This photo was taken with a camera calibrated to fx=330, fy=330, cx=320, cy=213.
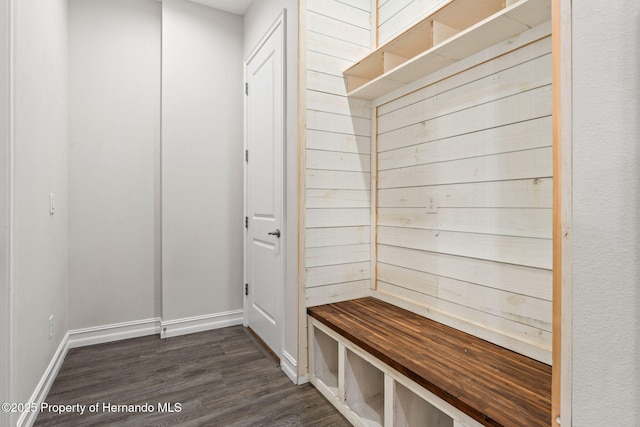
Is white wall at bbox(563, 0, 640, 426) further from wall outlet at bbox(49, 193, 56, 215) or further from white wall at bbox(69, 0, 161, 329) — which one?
white wall at bbox(69, 0, 161, 329)

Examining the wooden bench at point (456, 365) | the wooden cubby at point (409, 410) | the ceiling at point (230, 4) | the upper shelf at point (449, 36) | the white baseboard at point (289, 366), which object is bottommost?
the white baseboard at point (289, 366)

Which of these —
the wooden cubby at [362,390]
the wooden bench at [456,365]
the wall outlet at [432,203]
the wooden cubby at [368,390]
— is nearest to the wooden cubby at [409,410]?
the wooden cubby at [368,390]

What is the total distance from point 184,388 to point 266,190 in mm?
1380

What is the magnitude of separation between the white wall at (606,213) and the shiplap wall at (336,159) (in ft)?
4.47

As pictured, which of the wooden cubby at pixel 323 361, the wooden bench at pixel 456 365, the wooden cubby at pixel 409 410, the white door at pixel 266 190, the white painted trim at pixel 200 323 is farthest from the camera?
the white painted trim at pixel 200 323

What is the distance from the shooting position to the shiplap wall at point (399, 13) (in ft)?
5.75

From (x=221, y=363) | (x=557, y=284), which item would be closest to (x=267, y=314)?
(x=221, y=363)

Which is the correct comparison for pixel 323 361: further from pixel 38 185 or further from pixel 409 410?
pixel 38 185

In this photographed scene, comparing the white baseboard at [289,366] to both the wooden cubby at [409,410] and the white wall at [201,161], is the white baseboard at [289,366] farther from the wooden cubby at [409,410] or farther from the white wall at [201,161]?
the white wall at [201,161]

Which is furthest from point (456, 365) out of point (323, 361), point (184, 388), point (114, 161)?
point (114, 161)

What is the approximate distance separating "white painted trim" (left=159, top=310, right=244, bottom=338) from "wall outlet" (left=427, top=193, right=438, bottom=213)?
6.77 feet

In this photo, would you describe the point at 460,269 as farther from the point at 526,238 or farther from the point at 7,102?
the point at 7,102

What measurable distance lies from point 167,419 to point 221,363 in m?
0.60

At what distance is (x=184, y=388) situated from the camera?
195 cm
